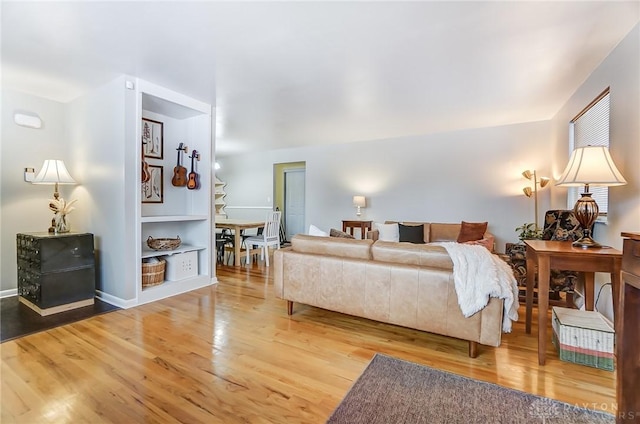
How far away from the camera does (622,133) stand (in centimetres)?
229

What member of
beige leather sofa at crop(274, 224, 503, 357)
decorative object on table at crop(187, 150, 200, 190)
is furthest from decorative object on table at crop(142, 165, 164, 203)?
beige leather sofa at crop(274, 224, 503, 357)

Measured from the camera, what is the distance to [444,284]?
6.59ft

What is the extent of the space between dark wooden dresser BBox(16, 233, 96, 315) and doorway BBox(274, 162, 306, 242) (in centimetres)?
482

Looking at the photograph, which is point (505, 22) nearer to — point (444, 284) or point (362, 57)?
point (362, 57)

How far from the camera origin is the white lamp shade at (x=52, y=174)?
3.02 metres

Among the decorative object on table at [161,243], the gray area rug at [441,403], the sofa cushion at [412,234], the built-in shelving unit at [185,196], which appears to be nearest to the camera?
the gray area rug at [441,403]

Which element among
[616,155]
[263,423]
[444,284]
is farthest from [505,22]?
[263,423]

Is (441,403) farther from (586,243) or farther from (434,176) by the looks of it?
(434,176)

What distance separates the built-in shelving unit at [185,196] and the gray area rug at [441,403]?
2.67m

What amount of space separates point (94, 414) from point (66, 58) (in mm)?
2834

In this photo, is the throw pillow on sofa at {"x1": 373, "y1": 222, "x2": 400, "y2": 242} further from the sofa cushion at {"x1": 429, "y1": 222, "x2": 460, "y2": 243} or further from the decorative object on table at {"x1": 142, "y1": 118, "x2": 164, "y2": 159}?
the decorative object on table at {"x1": 142, "y1": 118, "x2": 164, "y2": 159}

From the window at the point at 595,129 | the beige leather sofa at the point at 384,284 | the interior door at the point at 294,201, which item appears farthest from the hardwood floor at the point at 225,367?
the interior door at the point at 294,201

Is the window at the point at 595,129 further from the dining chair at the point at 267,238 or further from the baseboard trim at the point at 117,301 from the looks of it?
the baseboard trim at the point at 117,301

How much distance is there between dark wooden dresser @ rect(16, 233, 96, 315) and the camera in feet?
8.90
